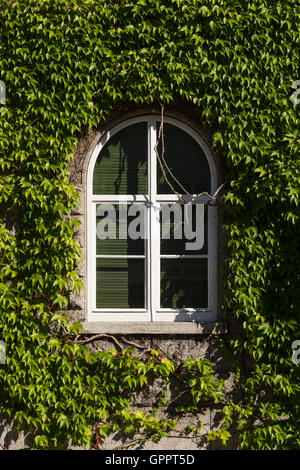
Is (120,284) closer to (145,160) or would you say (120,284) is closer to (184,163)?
(145,160)

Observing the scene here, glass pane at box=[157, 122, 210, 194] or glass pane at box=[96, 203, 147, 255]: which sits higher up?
glass pane at box=[157, 122, 210, 194]

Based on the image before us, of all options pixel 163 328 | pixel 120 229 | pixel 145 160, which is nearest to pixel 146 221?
pixel 120 229

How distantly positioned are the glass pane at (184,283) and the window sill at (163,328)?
0.22m

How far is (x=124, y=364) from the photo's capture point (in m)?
4.07

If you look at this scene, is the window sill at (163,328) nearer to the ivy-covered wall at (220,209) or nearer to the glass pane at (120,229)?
the ivy-covered wall at (220,209)

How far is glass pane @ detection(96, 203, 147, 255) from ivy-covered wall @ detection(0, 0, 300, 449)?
11.7 inches

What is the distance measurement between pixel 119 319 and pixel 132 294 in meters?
0.27

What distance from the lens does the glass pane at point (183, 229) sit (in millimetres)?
4332

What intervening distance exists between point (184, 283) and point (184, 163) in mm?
1195

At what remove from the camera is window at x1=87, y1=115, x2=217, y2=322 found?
432 cm

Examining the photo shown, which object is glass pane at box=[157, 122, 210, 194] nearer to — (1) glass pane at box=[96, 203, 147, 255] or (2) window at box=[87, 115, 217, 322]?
(2) window at box=[87, 115, 217, 322]

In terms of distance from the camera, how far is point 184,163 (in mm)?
4367

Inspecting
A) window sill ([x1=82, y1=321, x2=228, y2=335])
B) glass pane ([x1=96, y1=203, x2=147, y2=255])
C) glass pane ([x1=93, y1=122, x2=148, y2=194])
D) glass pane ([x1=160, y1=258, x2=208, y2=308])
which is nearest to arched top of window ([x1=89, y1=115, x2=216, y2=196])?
glass pane ([x1=93, y1=122, x2=148, y2=194])

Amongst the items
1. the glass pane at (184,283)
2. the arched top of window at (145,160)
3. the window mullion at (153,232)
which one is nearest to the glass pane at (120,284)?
the window mullion at (153,232)
